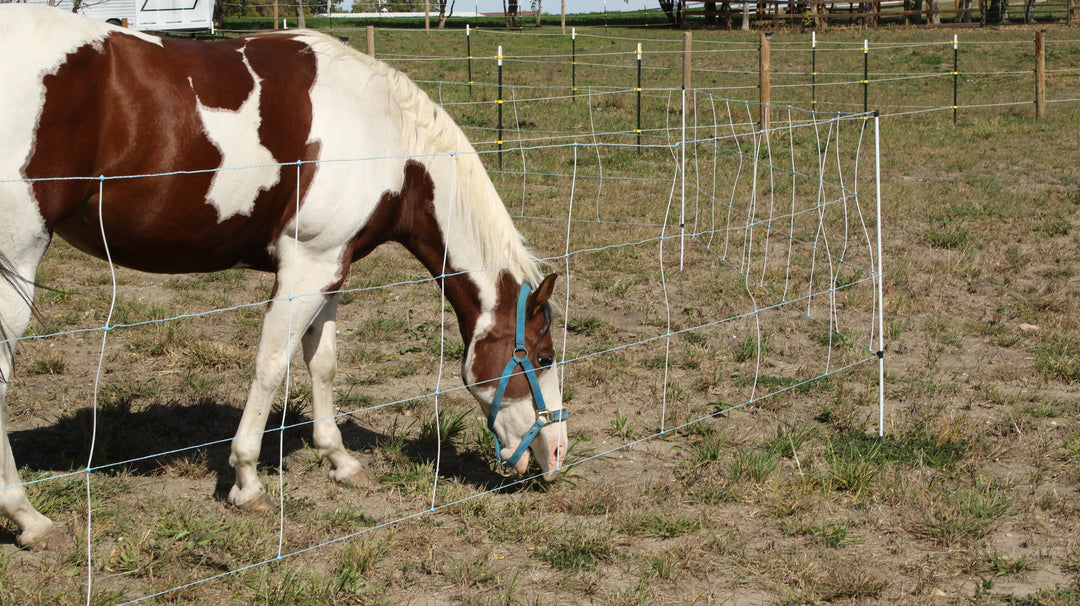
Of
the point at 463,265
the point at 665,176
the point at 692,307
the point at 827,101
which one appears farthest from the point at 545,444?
the point at 827,101

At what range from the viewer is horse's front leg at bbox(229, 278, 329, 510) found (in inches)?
149

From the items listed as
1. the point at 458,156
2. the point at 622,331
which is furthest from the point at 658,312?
the point at 458,156

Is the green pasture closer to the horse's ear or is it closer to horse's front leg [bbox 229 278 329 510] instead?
horse's front leg [bbox 229 278 329 510]

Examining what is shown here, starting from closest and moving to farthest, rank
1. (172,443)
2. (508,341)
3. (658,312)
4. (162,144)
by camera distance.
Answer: (162,144)
(508,341)
(172,443)
(658,312)

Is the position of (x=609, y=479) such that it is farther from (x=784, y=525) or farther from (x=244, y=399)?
(x=244, y=399)

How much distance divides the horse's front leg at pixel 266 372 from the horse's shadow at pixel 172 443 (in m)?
0.20

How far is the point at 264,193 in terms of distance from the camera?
366 cm

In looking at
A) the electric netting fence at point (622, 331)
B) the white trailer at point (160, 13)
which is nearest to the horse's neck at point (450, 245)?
the electric netting fence at point (622, 331)

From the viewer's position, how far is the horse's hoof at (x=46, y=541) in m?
3.45

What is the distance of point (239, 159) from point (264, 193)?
162 millimetres

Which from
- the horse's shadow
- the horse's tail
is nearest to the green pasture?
the horse's shadow

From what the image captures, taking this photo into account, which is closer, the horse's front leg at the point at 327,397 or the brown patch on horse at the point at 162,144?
the brown patch on horse at the point at 162,144

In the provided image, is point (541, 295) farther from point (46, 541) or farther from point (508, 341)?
point (46, 541)

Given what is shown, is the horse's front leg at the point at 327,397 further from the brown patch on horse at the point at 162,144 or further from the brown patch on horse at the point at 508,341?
the brown patch on horse at the point at 508,341
